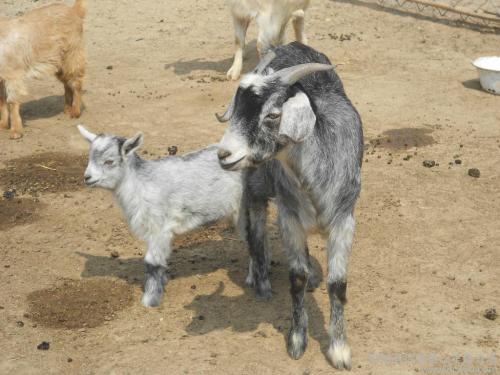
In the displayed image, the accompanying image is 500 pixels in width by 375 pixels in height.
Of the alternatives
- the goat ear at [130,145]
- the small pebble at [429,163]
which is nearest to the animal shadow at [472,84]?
the small pebble at [429,163]

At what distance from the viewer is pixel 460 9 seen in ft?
40.0

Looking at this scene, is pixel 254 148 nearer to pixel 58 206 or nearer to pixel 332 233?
pixel 332 233

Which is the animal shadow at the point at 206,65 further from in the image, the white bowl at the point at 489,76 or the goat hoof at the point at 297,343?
the goat hoof at the point at 297,343

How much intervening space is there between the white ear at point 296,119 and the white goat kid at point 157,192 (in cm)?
164

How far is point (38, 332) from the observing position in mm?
5316

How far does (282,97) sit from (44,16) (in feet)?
19.9

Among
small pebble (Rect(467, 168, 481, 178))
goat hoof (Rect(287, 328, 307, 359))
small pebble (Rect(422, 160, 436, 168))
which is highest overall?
goat hoof (Rect(287, 328, 307, 359))

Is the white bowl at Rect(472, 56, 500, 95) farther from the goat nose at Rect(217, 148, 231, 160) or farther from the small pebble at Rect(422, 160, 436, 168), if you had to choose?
the goat nose at Rect(217, 148, 231, 160)

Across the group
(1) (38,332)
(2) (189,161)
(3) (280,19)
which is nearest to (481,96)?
(3) (280,19)

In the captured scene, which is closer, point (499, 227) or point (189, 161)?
point (189, 161)

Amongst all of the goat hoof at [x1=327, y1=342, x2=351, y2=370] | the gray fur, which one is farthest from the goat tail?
the goat hoof at [x1=327, y1=342, x2=351, y2=370]

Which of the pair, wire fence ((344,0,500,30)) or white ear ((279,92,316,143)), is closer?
white ear ((279,92,316,143))

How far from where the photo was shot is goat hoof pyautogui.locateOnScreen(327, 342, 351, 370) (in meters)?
4.76

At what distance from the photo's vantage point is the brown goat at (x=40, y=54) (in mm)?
9102
